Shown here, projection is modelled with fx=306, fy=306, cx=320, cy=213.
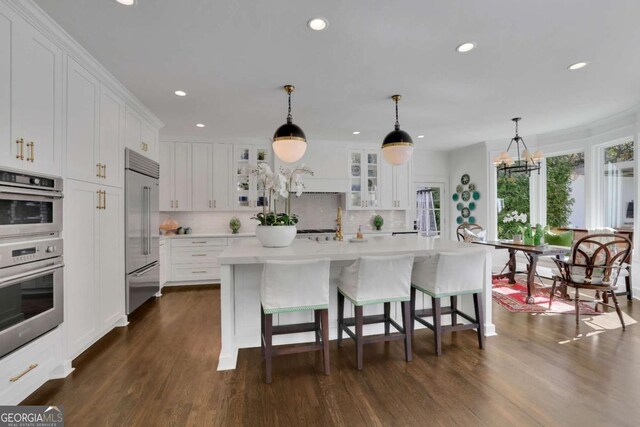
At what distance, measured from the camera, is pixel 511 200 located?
6094 mm

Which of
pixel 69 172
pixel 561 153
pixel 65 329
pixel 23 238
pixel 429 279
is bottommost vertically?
pixel 65 329

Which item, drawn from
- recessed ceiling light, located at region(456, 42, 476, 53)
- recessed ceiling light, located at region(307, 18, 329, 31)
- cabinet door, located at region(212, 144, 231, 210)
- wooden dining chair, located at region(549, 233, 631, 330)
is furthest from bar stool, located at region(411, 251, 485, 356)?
cabinet door, located at region(212, 144, 231, 210)

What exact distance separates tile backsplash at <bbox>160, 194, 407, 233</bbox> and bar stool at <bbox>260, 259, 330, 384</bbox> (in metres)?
3.56

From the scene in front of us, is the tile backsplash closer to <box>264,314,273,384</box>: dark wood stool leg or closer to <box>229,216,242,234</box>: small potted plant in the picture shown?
<box>229,216,242,234</box>: small potted plant

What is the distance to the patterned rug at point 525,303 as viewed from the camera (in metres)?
3.64

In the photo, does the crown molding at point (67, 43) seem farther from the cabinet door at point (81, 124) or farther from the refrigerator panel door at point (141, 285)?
the refrigerator panel door at point (141, 285)

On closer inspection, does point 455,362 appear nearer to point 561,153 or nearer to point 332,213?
point 332,213

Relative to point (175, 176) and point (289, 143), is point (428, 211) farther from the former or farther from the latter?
point (175, 176)

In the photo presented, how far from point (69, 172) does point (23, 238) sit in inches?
26.4

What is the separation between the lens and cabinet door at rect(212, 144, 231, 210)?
5.43 meters

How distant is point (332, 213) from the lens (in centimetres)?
616

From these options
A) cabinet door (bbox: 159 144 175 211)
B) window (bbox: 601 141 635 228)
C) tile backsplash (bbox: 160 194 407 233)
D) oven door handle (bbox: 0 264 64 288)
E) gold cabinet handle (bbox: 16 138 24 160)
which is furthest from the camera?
tile backsplash (bbox: 160 194 407 233)

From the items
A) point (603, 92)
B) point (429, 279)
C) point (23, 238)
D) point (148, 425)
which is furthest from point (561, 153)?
point (23, 238)

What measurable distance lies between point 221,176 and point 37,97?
11.1 ft
